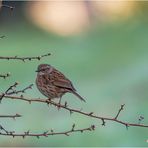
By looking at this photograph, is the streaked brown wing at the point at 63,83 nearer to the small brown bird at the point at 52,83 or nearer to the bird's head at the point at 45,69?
the small brown bird at the point at 52,83

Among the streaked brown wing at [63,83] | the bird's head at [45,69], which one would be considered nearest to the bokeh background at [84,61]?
the bird's head at [45,69]

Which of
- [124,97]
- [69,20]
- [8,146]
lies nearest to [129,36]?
[69,20]

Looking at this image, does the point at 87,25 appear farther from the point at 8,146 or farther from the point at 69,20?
the point at 8,146

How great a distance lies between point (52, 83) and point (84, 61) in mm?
6402

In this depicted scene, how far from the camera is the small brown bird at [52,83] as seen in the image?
7.18 m

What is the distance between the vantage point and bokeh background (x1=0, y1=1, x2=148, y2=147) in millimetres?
10281

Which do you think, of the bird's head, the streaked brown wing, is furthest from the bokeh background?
the streaked brown wing

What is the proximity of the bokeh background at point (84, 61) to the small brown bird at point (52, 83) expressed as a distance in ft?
6.36

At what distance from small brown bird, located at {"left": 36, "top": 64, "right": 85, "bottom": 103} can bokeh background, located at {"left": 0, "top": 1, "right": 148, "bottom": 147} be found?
1.94m

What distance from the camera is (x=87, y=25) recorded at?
51.9 ft

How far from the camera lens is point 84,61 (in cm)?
1373

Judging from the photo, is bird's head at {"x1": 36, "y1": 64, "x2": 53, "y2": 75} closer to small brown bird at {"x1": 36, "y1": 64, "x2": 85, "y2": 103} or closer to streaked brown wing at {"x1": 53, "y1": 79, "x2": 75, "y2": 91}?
small brown bird at {"x1": 36, "y1": 64, "x2": 85, "y2": 103}

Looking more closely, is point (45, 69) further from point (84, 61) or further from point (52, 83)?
point (84, 61)

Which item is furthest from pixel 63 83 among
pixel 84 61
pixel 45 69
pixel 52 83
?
pixel 84 61
